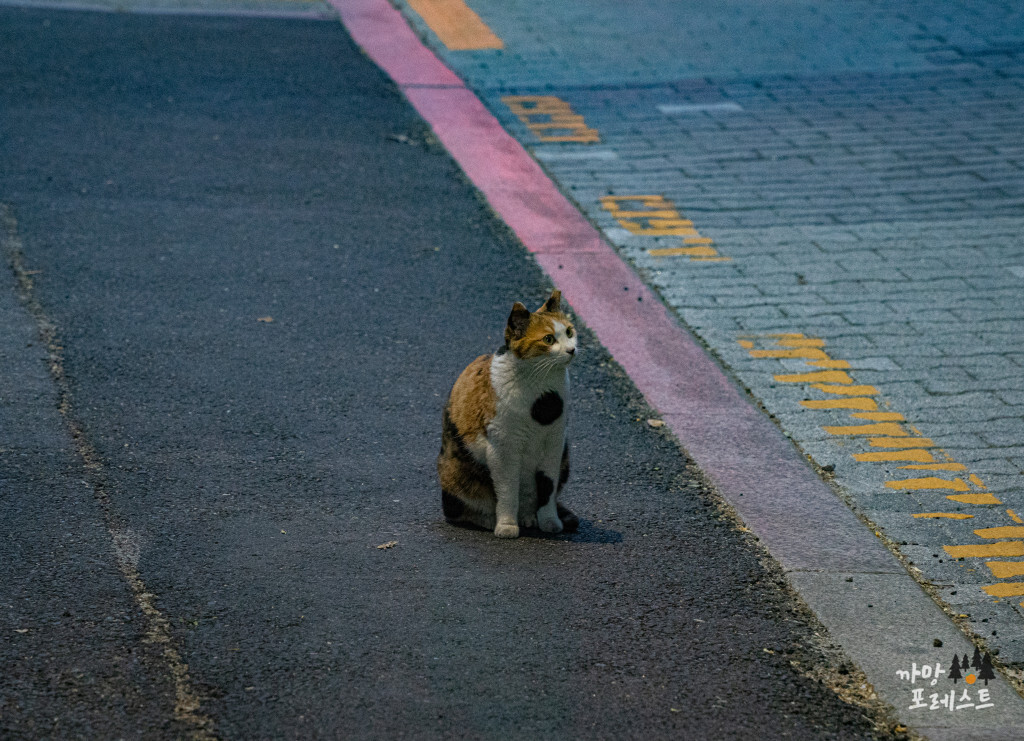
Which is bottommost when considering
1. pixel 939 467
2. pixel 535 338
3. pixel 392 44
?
pixel 939 467

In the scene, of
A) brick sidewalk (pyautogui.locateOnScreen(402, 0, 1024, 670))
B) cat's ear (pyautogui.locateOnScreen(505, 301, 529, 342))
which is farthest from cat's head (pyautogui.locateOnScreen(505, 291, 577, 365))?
brick sidewalk (pyautogui.locateOnScreen(402, 0, 1024, 670))

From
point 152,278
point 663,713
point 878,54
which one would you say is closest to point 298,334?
point 152,278

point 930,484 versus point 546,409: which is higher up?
point 546,409

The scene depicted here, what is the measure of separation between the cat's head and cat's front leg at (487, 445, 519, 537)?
1.37 feet

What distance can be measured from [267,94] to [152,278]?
4.07 meters

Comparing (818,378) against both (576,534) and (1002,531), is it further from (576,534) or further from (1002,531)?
(576,534)

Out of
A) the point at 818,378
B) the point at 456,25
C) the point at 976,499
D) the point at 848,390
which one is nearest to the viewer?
the point at 976,499

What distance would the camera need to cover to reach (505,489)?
204 inches

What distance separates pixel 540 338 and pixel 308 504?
1350 millimetres

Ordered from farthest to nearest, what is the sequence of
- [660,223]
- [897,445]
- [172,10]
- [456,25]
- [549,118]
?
[172,10]
[456,25]
[549,118]
[660,223]
[897,445]

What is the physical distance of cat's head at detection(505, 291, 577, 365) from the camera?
4922 millimetres

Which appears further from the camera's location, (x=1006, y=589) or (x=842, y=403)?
(x=842, y=403)

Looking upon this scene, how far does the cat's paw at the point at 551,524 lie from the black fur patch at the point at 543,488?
0.06 m

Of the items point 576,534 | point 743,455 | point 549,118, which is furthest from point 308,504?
point 549,118
